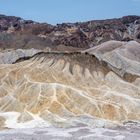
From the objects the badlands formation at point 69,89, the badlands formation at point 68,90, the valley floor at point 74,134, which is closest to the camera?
the valley floor at point 74,134

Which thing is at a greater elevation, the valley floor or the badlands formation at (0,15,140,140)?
the valley floor

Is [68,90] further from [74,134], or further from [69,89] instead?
[74,134]

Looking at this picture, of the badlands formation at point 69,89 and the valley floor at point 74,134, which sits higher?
the valley floor at point 74,134

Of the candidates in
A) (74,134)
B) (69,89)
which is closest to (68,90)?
(69,89)

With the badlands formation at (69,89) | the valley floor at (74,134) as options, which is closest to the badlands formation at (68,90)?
the badlands formation at (69,89)

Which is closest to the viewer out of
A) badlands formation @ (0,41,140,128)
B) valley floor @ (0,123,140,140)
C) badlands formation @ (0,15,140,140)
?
valley floor @ (0,123,140,140)

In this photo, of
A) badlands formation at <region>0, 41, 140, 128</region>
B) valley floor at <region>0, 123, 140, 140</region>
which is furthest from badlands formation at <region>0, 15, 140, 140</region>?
valley floor at <region>0, 123, 140, 140</region>

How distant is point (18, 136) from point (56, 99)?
42974 mm

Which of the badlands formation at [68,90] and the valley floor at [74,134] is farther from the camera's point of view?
the badlands formation at [68,90]

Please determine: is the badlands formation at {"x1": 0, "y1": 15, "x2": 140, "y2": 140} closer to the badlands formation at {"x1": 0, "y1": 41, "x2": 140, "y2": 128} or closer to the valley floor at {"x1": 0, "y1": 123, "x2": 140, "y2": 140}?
the badlands formation at {"x1": 0, "y1": 41, "x2": 140, "y2": 128}

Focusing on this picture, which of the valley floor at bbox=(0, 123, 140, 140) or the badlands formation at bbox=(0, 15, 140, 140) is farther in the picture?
the badlands formation at bbox=(0, 15, 140, 140)

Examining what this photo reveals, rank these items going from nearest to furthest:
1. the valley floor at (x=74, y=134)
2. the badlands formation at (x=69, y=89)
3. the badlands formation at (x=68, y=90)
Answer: the valley floor at (x=74, y=134) → the badlands formation at (x=69, y=89) → the badlands formation at (x=68, y=90)

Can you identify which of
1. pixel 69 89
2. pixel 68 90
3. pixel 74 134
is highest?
pixel 74 134

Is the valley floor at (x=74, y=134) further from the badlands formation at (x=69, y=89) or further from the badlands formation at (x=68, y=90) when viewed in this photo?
the badlands formation at (x=68, y=90)
